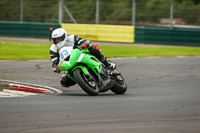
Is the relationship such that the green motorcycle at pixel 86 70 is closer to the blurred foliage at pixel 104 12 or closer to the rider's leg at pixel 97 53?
the rider's leg at pixel 97 53

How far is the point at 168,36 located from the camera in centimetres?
2853

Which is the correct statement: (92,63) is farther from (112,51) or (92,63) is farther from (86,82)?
(112,51)

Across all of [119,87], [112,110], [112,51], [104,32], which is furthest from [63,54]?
[104,32]

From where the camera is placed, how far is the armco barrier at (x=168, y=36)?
2795 cm

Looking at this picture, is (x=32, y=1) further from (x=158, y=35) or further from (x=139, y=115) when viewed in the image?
(x=139, y=115)

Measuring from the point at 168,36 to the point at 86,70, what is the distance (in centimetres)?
2009

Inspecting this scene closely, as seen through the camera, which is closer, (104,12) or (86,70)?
(86,70)

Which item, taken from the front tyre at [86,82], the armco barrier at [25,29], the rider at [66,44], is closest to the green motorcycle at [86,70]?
the front tyre at [86,82]

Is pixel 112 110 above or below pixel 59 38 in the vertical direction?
below

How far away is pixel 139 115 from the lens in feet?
23.2

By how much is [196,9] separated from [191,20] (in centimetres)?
74

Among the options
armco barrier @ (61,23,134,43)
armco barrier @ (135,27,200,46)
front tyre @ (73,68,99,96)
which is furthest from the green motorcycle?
armco barrier @ (61,23,134,43)

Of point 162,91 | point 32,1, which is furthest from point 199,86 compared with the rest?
point 32,1

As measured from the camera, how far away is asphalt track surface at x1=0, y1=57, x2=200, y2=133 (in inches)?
242
